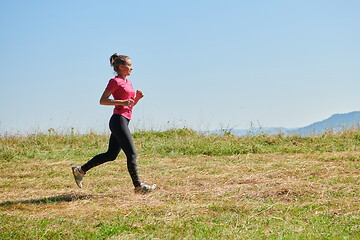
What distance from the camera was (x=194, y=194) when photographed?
643 centimetres

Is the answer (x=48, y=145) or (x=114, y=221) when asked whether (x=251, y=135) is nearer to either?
(x=48, y=145)

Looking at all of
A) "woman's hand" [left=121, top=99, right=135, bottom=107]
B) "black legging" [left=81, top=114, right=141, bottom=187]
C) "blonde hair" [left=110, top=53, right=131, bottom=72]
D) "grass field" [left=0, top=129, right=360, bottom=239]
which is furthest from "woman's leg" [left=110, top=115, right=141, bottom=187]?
"blonde hair" [left=110, top=53, right=131, bottom=72]

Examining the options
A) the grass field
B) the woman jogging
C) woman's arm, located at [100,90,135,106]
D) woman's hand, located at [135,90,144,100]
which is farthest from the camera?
woman's hand, located at [135,90,144,100]

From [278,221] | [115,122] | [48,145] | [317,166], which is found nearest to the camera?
[278,221]

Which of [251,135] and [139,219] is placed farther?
[251,135]

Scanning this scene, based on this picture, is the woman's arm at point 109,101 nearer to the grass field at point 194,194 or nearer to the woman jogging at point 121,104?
the woman jogging at point 121,104

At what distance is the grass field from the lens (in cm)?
463

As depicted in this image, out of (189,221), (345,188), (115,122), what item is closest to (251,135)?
(345,188)

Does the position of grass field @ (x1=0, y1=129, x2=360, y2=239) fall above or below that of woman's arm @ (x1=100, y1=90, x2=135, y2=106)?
below

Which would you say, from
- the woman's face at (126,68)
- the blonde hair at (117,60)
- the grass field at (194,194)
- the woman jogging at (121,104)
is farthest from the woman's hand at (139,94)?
the grass field at (194,194)

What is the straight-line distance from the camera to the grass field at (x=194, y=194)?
4629 mm

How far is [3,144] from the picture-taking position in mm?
14211

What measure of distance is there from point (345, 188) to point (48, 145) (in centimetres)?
995

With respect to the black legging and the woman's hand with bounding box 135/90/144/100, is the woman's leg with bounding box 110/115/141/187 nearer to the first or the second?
the black legging
